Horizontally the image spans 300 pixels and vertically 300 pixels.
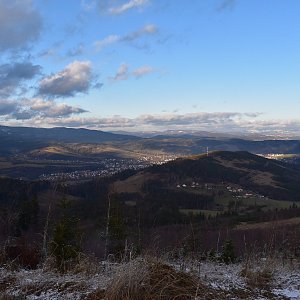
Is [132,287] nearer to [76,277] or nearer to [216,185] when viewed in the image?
[76,277]

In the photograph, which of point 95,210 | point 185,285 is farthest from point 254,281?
point 95,210

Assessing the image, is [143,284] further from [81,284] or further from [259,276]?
[259,276]

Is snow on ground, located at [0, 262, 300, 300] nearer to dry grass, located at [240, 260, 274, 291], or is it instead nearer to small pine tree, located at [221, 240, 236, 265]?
dry grass, located at [240, 260, 274, 291]

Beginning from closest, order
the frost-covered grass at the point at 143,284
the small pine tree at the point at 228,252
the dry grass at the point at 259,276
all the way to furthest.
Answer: the frost-covered grass at the point at 143,284 < the dry grass at the point at 259,276 < the small pine tree at the point at 228,252

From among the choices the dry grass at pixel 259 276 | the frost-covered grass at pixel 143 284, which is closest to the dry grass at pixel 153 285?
the frost-covered grass at pixel 143 284

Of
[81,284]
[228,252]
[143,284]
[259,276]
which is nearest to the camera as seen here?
[143,284]

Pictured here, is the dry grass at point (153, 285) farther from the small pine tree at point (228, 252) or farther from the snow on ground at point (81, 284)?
the small pine tree at point (228, 252)

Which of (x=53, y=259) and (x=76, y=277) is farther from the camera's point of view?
(x=53, y=259)

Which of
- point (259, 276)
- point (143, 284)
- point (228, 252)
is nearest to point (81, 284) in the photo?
point (143, 284)
